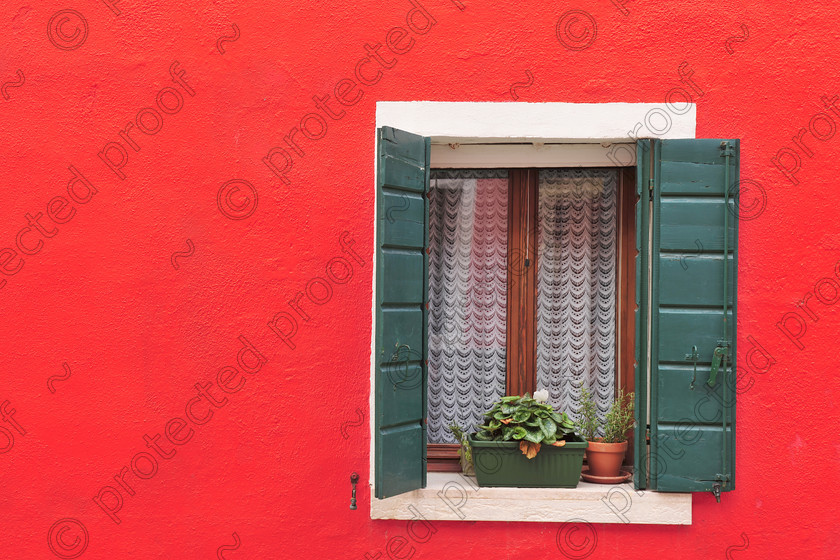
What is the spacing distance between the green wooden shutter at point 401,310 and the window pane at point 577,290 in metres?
0.68

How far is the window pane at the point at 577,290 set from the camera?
14.0 feet

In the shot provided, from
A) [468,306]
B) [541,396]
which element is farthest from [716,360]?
[468,306]

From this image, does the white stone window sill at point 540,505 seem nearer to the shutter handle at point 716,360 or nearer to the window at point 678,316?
the window at point 678,316

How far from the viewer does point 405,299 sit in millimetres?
3893

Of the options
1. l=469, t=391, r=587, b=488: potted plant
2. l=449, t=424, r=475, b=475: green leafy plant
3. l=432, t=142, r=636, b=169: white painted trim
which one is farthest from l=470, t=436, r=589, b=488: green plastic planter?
l=432, t=142, r=636, b=169: white painted trim

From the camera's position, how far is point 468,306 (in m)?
4.32

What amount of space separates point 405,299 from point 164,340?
1192 mm

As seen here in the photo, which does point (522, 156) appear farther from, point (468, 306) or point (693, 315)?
point (693, 315)

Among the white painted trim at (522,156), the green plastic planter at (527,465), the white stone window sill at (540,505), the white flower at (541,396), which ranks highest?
Result: the white painted trim at (522,156)

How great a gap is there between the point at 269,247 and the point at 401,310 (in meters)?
0.73

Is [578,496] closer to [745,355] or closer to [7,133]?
[745,355]

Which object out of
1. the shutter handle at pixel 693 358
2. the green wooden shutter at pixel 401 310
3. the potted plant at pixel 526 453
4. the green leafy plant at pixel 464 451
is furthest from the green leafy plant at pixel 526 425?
the shutter handle at pixel 693 358

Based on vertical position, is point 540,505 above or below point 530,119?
below

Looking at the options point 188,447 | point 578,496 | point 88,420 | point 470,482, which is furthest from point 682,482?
point 88,420
